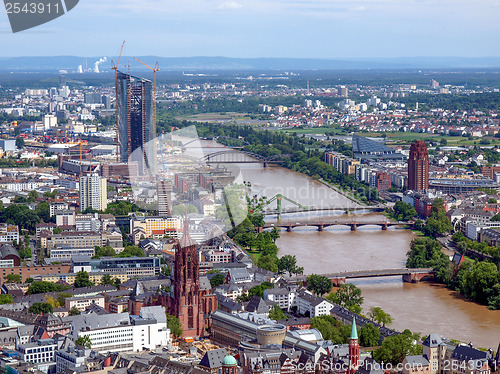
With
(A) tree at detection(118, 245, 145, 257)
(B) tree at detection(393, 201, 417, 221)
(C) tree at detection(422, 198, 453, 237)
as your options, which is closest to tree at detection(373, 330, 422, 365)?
(A) tree at detection(118, 245, 145, 257)

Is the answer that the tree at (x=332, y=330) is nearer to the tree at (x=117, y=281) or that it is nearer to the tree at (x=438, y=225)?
the tree at (x=117, y=281)

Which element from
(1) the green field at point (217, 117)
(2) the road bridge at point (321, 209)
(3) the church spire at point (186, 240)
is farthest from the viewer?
(1) the green field at point (217, 117)

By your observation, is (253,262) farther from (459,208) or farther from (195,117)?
(195,117)

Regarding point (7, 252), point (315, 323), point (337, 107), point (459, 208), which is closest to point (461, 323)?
point (315, 323)

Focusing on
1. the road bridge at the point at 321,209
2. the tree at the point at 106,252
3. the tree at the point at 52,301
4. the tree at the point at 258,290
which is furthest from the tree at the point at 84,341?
the road bridge at the point at 321,209

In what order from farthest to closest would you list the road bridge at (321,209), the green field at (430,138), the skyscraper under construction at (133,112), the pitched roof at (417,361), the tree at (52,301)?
the green field at (430,138), the skyscraper under construction at (133,112), the road bridge at (321,209), the tree at (52,301), the pitched roof at (417,361)

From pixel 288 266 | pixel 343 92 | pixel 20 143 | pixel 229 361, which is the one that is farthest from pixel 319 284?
pixel 343 92

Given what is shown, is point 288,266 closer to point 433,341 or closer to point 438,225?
point 438,225
